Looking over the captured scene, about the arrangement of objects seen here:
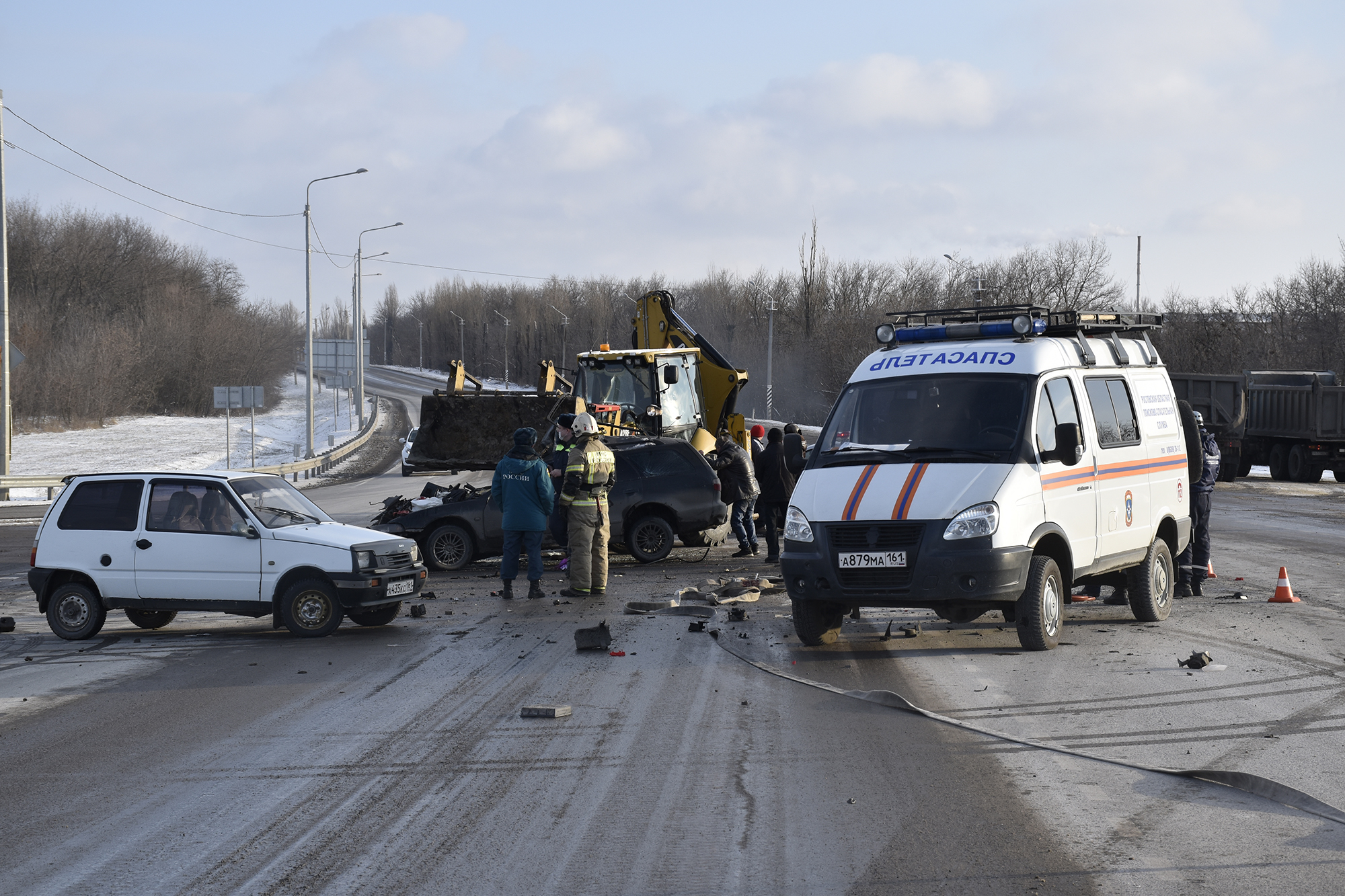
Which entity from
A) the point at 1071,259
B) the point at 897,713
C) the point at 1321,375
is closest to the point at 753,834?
the point at 897,713

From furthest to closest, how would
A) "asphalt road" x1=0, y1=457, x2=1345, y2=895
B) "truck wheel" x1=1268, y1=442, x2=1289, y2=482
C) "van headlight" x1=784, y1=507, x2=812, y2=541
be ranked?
"truck wheel" x1=1268, y1=442, x2=1289, y2=482 → "van headlight" x1=784, y1=507, x2=812, y2=541 → "asphalt road" x1=0, y1=457, x2=1345, y2=895

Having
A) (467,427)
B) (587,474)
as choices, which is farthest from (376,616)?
(467,427)

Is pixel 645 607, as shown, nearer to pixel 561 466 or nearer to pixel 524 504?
pixel 524 504

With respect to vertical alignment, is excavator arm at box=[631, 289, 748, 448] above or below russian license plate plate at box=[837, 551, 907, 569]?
above

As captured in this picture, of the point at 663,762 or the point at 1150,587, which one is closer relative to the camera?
the point at 663,762

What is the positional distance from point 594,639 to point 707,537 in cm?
695

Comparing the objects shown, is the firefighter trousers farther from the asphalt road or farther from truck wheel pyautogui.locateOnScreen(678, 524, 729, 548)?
truck wheel pyautogui.locateOnScreen(678, 524, 729, 548)

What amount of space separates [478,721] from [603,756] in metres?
1.14

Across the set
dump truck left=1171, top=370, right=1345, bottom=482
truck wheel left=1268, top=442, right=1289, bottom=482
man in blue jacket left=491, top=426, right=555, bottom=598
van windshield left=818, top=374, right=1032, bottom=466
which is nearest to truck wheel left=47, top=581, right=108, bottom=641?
man in blue jacket left=491, top=426, right=555, bottom=598

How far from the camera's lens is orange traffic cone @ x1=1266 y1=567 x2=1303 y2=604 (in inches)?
462

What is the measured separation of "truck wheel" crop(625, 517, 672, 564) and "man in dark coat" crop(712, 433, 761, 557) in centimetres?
92

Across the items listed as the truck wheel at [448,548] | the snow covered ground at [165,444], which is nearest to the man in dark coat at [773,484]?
the truck wheel at [448,548]

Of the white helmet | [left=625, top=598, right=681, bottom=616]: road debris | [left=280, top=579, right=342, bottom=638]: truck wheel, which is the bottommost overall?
[left=625, top=598, right=681, bottom=616]: road debris

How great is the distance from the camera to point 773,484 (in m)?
Result: 16.3
